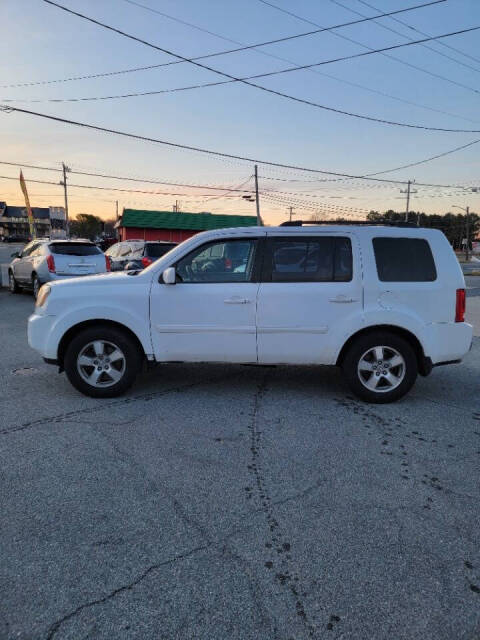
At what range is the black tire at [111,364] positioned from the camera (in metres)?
5.12

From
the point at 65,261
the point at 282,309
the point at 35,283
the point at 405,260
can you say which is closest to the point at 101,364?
the point at 282,309

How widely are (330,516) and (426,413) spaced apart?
2.36 meters

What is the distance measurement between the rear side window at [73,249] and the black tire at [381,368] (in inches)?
413

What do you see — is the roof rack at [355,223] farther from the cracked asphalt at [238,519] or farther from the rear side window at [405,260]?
the cracked asphalt at [238,519]

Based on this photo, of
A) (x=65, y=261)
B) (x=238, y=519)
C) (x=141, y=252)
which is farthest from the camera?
(x=141, y=252)

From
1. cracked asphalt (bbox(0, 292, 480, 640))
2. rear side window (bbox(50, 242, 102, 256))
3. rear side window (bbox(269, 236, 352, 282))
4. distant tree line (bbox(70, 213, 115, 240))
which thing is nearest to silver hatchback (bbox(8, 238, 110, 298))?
rear side window (bbox(50, 242, 102, 256))

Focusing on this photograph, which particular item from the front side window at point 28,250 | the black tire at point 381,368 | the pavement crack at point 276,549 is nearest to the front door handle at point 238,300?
the black tire at point 381,368

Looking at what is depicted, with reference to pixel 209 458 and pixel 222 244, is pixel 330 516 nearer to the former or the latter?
pixel 209 458

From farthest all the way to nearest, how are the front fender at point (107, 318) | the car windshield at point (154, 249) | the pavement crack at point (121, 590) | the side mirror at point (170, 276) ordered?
1. the car windshield at point (154, 249)
2. the front fender at point (107, 318)
3. the side mirror at point (170, 276)
4. the pavement crack at point (121, 590)

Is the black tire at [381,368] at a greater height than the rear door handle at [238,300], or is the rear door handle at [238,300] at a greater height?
the rear door handle at [238,300]

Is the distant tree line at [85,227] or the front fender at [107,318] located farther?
the distant tree line at [85,227]

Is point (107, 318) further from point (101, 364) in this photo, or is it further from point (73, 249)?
point (73, 249)

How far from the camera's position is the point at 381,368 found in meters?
5.04

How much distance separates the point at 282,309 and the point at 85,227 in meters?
125
